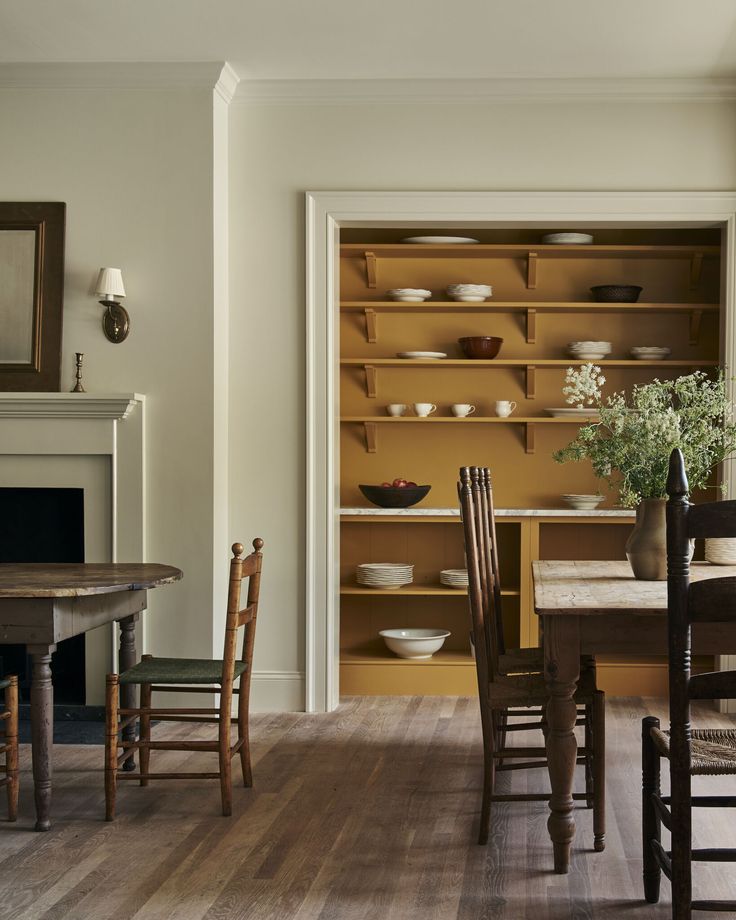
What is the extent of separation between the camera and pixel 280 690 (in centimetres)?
523

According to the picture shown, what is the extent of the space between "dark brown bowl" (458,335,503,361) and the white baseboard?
1.96m

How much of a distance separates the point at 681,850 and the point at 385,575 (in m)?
3.32

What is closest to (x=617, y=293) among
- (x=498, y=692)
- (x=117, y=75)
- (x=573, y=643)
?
(x=117, y=75)

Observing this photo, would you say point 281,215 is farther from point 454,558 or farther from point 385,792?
point 385,792

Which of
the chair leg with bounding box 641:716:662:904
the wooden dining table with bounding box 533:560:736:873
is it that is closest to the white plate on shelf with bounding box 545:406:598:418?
the wooden dining table with bounding box 533:560:736:873

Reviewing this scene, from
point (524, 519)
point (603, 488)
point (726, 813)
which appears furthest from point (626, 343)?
point (726, 813)

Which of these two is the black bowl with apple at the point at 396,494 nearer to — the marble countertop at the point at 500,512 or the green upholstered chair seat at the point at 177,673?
the marble countertop at the point at 500,512

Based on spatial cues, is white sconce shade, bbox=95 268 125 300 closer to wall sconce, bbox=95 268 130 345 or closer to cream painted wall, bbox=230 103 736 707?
wall sconce, bbox=95 268 130 345

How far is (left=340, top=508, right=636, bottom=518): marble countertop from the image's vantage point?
5.52m

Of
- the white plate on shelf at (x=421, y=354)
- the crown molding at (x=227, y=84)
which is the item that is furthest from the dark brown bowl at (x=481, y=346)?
the crown molding at (x=227, y=84)

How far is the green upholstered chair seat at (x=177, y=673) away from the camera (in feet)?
12.1

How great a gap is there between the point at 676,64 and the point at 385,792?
3.50 meters

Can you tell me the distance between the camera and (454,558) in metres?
6.05

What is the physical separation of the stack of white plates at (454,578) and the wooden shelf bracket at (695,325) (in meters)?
1.80
